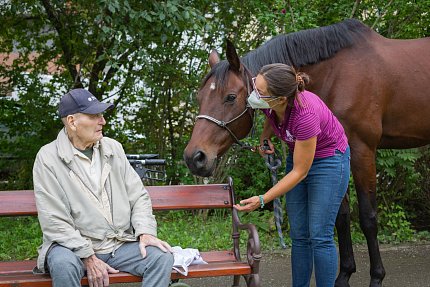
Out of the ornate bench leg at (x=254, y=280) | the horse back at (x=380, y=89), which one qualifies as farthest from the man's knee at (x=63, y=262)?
the horse back at (x=380, y=89)

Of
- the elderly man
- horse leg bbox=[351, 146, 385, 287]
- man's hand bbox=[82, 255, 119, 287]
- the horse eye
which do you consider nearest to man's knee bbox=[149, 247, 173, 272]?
the elderly man

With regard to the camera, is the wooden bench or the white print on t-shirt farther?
the white print on t-shirt

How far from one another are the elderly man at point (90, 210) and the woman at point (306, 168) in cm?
60

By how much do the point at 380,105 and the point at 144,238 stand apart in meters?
2.22

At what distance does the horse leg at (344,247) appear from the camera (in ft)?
15.9

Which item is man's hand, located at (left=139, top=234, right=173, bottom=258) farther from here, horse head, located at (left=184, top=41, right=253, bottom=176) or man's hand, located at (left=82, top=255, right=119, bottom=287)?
horse head, located at (left=184, top=41, right=253, bottom=176)

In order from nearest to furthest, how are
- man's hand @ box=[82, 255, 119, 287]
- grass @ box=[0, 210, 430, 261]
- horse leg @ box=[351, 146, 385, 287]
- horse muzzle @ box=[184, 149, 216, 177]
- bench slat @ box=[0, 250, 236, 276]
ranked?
1. man's hand @ box=[82, 255, 119, 287]
2. bench slat @ box=[0, 250, 236, 276]
3. horse muzzle @ box=[184, 149, 216, 177]
4. horse leg @ box=[351, 146, 385, 287]
5. grass @ box=[0, 210, 430, 261]

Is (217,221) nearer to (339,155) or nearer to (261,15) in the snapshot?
(261,15)

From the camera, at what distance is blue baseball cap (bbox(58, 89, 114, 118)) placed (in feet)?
11.9

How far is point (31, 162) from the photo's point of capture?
795 cm

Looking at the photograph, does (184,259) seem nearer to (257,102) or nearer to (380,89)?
(257,102)

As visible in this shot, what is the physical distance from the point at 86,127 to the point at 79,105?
129mm

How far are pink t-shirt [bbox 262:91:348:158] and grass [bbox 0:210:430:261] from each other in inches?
101

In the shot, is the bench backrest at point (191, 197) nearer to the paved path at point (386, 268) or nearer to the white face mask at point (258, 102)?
the white face mask at point (258, 102)
